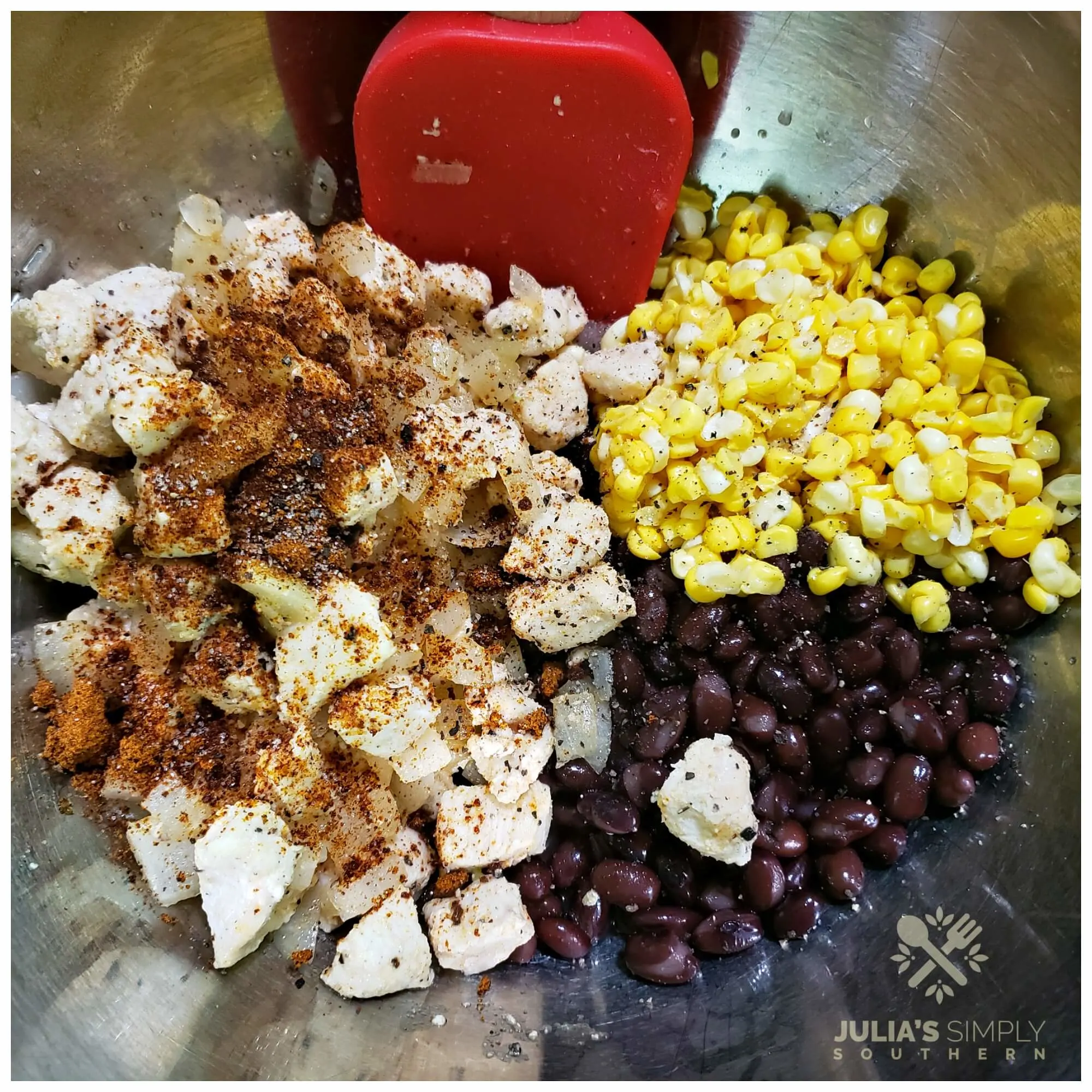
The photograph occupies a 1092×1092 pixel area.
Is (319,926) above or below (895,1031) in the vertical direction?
below

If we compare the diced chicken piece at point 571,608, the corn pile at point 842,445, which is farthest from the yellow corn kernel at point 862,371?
the diced chicken piece at point 571,608

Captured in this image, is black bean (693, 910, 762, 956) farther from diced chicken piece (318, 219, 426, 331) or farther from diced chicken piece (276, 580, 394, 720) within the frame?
diced chicken piece (318, 219, 426, 331)

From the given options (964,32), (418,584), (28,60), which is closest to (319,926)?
(418,584)

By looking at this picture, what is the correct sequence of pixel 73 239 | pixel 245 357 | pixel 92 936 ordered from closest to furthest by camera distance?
pixel 92 936
pixel 245 357
pixel 73 239

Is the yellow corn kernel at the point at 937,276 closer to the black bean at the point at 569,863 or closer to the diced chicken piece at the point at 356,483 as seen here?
the diced chicken piece at the point at 356,483

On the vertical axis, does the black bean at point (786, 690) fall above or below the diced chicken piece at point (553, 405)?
below

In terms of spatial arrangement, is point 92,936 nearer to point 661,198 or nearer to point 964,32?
point 661,198
